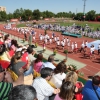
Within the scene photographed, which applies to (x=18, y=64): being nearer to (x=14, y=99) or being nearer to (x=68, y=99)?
(x=68, y=99)

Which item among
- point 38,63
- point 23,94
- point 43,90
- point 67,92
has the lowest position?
point 38,63

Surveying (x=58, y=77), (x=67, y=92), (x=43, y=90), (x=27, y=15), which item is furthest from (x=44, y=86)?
(x=27, y=15)

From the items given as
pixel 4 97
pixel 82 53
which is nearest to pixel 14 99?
pixel 4 97

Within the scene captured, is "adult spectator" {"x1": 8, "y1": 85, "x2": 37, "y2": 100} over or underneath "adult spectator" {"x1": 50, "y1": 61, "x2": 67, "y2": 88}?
over

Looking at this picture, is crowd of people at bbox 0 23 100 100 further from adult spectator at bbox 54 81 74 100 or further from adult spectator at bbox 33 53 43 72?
adult spectator at bbox 33 53 43 72

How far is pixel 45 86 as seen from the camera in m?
3.40

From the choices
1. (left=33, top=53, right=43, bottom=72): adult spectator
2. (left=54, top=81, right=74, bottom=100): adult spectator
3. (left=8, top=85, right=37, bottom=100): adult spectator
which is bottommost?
(left=33, top=53, right=43, bottom=72): adult spectator

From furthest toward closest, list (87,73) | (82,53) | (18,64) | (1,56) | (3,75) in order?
(82,53) → (87,73) → (1,56) → (18,64) → (3,75)

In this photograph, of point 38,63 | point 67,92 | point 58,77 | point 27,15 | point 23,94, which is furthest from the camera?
point 27,15

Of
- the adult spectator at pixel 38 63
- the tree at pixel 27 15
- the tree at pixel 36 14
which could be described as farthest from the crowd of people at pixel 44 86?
the tree at pixel 36 14

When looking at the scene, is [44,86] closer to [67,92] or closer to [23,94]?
[67,92]

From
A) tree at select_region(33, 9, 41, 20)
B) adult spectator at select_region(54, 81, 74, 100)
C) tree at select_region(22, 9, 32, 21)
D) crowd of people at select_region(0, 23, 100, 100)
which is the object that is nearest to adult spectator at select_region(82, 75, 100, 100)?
crowd of people at select_region(0, 23, 100, 100)

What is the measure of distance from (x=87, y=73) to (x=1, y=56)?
9.44 meters

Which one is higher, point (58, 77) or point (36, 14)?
point (36, 14)
